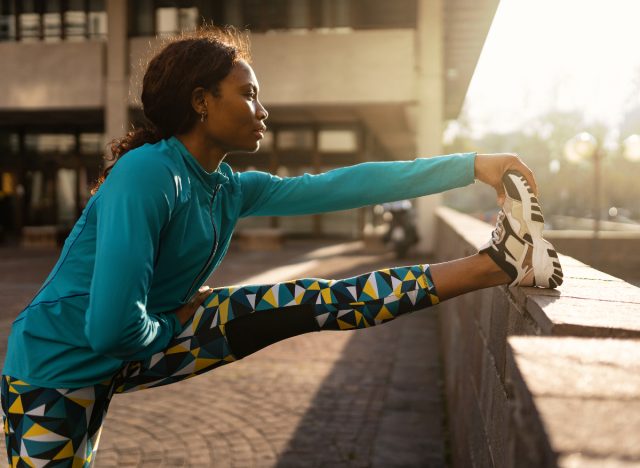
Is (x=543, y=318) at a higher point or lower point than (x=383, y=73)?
lower

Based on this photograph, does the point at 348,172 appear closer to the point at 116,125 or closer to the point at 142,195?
the point at 142,195

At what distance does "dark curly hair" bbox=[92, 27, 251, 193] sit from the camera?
2127mm

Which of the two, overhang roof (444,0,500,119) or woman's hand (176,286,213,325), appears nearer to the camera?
woman's hand (176,286,213,325)

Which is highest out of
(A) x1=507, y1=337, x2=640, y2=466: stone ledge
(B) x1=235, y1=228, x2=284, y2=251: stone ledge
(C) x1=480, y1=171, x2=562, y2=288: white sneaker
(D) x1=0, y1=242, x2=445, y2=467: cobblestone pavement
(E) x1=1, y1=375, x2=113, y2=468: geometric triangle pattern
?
(C) x1=480, y1=171, x2=562, y2=288: white sneaker

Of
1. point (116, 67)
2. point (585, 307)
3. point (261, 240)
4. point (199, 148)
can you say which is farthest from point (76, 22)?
point (585, 307)

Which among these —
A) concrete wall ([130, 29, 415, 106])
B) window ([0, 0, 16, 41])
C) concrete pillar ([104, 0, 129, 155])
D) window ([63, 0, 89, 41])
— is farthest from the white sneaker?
window ([0, 0, 16, 41])

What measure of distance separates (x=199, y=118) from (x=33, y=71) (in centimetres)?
2069

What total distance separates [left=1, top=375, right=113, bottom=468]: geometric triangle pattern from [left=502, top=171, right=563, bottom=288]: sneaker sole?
1360 mm

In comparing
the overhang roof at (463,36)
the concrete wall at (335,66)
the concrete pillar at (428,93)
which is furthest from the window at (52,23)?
the overhang roof at (463,36)

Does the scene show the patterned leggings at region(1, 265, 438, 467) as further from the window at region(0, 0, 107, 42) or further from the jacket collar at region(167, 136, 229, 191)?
the window at region(0, 0, 107, 42)

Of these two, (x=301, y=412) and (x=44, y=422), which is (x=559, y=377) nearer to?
(x=44, y=422)

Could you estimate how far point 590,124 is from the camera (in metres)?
86.7

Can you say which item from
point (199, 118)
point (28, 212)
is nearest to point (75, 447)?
point (199, 118)

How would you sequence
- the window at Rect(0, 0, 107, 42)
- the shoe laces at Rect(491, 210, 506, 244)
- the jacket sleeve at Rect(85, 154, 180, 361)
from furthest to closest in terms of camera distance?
the window at Rect(0, 0, 107, 42) → the shoe laces at Rect(491, 210, 506, 244) → the jacket sleeve at Rect(85, 154, 180, 361)
